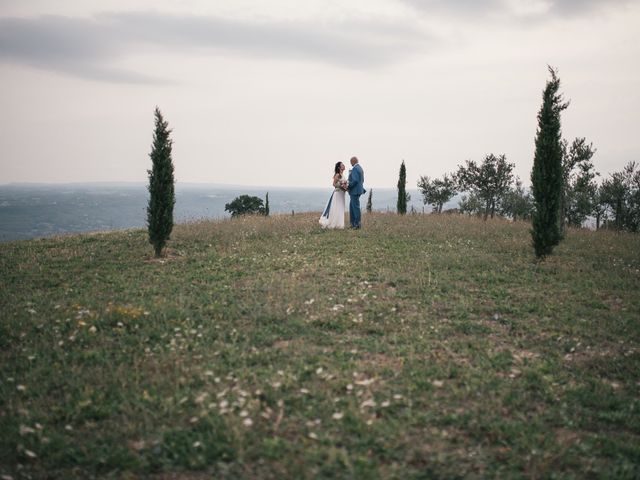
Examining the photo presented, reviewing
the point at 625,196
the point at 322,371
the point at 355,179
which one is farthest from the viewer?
the point at 625,196

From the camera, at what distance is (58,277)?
44.3 feet

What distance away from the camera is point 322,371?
7020 millimetres

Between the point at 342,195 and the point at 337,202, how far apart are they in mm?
645

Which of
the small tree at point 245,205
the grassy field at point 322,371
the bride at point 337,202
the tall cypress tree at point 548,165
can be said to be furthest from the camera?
the small tree at point 245,205

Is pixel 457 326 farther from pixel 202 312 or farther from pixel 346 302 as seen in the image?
pixel 202 312

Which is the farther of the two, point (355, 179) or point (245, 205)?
point (245, 205)

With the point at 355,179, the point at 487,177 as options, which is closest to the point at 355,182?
the point at 355,179

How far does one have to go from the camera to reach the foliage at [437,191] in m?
57.2

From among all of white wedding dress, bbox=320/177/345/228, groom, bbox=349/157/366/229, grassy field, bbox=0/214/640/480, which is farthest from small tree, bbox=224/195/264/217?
grassy field, bbox=0/214/640/480

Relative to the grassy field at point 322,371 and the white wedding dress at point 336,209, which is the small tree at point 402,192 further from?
the grassy field at point 322,371

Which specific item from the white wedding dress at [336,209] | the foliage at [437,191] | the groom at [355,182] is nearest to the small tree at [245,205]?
the foliage at [437,191]

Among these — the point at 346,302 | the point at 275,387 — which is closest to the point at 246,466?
the point at 275,387

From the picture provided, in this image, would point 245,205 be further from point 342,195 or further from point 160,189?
point 160,189

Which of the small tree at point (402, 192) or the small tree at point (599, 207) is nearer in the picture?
the small tree at point (402, 192)
